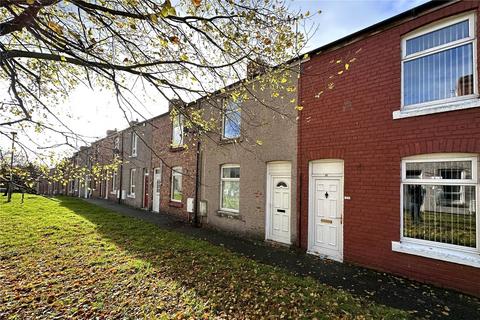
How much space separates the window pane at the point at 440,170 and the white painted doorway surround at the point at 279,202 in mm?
3258

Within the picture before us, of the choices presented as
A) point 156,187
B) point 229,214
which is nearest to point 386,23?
point 229,214

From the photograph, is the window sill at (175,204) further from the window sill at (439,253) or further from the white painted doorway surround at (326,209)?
the window sill at (439,253)

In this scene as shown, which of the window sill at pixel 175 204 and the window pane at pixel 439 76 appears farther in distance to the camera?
the window sill at pixel 175 204

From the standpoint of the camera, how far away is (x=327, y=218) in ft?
23.8

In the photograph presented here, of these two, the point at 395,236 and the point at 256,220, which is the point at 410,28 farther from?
the point at 256,220

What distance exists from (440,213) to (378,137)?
196 centimetres

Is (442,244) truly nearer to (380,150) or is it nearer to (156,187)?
(380,150)

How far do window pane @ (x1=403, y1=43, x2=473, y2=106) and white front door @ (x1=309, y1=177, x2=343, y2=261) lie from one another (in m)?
2.64

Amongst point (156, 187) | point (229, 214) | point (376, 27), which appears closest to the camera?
point (376, 27)

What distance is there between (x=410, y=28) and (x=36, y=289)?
29.3ft

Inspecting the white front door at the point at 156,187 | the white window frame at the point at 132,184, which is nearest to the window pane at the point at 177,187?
the white front door at the point at 156,187

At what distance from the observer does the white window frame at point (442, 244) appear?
16.3 ft

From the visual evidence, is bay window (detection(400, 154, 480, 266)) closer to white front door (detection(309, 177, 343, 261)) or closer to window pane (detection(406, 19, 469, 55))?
white front door (detection(309, 177, 343, 261))

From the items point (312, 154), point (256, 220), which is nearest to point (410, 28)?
point (312, 154)
